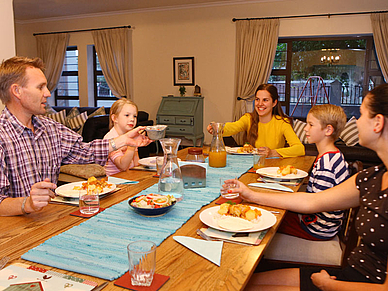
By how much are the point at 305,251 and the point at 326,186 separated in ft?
1.14

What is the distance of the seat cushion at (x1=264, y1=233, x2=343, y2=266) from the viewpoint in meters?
1.74

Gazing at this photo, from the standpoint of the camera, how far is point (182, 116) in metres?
6.70

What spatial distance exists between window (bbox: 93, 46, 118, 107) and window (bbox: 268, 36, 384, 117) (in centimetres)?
373

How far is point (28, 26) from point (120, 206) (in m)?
8.52

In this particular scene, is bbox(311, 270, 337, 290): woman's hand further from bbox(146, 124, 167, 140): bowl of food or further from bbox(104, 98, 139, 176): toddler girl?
bbox(104, 98, 139, 176): toddler girl

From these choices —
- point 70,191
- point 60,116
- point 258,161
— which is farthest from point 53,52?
point 70,191

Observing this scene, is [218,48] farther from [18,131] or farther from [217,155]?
[18,131]

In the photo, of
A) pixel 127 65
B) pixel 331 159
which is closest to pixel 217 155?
pixel 331 159

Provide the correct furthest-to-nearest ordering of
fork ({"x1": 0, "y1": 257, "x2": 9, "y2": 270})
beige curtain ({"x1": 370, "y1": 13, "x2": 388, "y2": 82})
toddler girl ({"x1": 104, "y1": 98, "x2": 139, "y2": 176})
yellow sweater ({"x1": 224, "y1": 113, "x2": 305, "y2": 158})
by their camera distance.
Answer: beige curtain ({"x1": 370, "y1": 13, "x2": 388, "y2": 82}) → yellow sweater ({"x1": 224, "y1": 113, "x2": 305, "y2": 158}) → toddler girl ({"x1": 104, "y1": 98, "x2": 139, "y2": 176}) → fork ({"x1": 0, "y1": 257, "x2": 9, "y2": 270})

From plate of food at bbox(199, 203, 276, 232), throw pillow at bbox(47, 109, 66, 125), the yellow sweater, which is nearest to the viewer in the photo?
plate of food at bbox(199, 203, 276, 232)

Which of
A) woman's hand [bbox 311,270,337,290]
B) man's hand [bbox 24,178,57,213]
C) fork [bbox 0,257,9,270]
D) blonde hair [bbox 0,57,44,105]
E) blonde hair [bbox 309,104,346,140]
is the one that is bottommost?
woman's hand [bbox 311,270,337,290]

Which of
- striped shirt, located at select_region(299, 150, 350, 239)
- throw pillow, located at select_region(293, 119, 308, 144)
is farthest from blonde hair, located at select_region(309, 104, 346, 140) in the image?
throw pillow, located at select_region(293, 119, 308, 144)

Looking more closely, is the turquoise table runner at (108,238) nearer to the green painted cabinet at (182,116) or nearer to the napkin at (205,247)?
the napkin at (205,247)

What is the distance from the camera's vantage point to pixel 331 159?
6.14 ft
